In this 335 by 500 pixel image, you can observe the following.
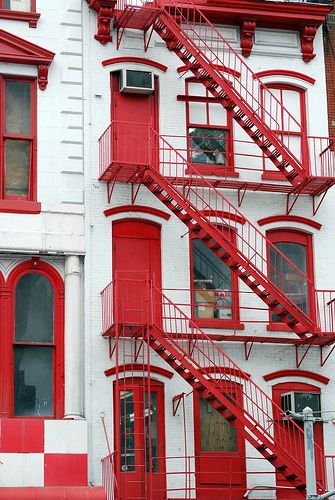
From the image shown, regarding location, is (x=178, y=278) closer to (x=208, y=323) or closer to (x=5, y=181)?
(x=208, y=323)

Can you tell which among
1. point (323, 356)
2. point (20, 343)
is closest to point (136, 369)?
point (20, 343)

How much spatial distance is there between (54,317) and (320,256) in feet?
22.0

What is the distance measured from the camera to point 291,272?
1329 inches

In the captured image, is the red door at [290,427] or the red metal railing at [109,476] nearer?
the red metal railing at [109,476]

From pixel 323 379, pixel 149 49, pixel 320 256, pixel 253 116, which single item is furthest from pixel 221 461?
pixel 149 49

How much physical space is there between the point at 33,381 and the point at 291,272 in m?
6.91

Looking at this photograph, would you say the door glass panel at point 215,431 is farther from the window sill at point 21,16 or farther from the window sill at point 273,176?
the window sill at point 21,16

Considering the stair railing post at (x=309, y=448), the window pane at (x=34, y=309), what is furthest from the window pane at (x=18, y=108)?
the stair railing post at (x=309, y=448)

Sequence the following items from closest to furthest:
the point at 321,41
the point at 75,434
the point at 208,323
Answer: the point at 75,434 < the point at 208,323 < the point at 321,41

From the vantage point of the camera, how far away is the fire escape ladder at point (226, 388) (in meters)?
30.1

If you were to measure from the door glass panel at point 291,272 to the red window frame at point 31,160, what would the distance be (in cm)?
594

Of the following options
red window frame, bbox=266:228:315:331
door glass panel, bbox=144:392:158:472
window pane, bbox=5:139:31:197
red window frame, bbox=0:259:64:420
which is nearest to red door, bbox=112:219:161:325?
red window frame, bbox=0:259:64:420

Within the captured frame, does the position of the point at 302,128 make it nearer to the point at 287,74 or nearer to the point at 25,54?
the point at 287,74

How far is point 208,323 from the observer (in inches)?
1280
